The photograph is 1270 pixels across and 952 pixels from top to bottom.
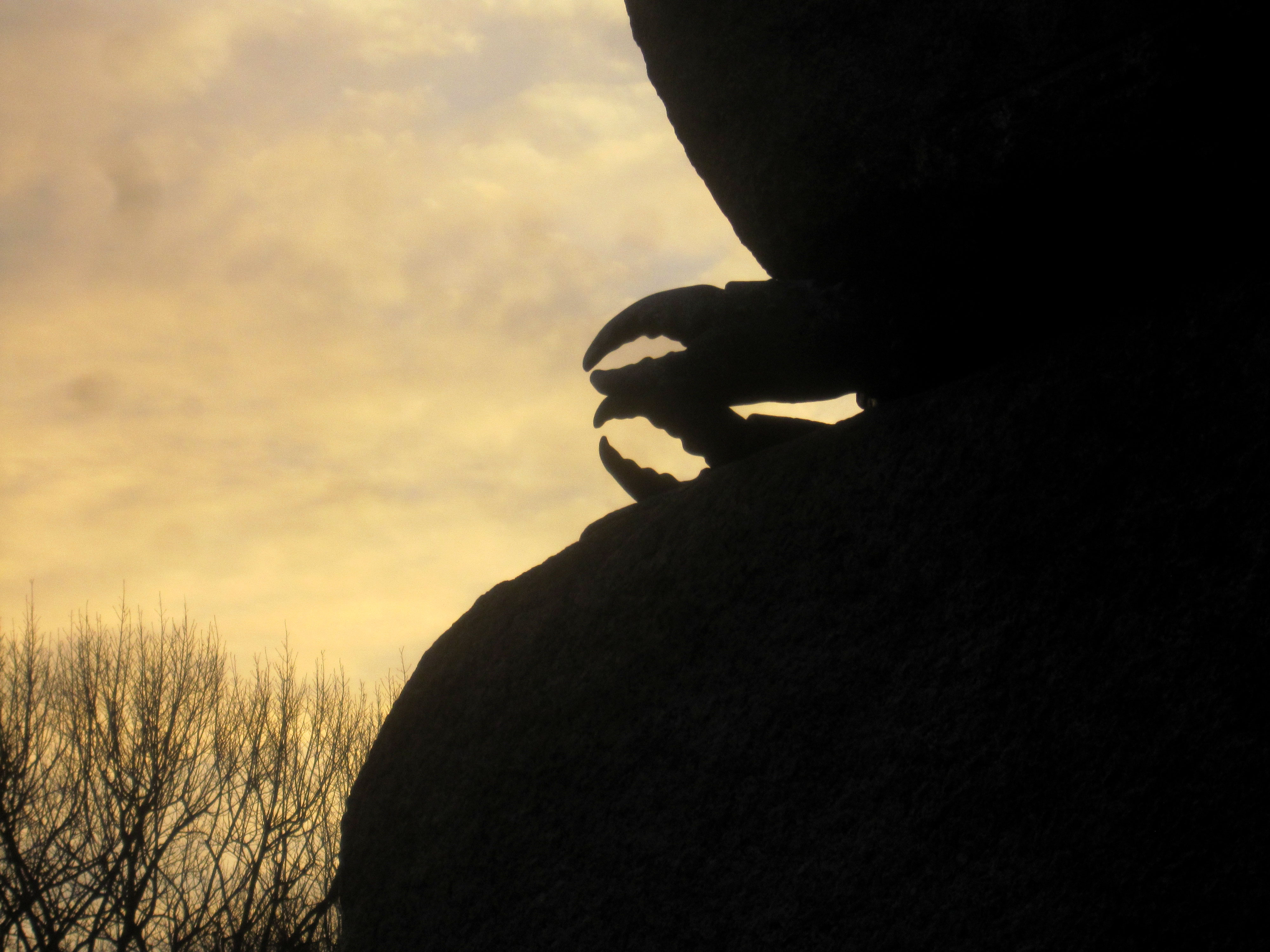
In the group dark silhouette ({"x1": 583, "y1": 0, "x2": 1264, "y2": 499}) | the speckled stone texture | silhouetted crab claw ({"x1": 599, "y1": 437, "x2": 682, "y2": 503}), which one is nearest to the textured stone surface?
dark silhouette ({"x1": 583, "y1": 0, "x2": 1264, "y2": 499})

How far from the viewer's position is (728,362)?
1.55m

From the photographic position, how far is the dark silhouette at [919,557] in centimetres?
109

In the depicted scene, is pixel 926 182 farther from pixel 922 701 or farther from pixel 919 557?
pixel 922 701

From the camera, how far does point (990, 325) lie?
137cm

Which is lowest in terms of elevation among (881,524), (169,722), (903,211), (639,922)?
(639,922)

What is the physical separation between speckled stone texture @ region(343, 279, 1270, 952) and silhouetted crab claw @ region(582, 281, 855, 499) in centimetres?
10

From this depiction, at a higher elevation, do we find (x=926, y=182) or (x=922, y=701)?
(x=926, y=182)

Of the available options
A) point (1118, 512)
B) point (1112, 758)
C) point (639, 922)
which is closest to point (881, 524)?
point (1118, 512)

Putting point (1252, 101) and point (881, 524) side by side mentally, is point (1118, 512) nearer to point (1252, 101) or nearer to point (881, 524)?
point (881, 524)

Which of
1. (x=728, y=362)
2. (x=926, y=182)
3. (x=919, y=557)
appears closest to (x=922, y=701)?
(x=919, y=557)

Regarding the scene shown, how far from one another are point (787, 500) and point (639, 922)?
61 centimetres

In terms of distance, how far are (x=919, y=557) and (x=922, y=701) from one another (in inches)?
7.2

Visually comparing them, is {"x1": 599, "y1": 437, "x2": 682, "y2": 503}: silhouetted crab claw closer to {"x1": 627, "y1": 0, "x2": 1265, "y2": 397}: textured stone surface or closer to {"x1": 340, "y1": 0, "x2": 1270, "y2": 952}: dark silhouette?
{"x1": 340, "y1": 0, "x2": 1270, "y2": 952}: dark silhouette

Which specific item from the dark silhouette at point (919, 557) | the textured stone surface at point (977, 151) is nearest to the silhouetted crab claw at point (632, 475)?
→ the dark silhouette at point (919, 557)
